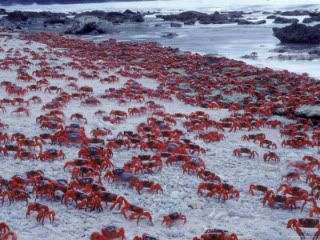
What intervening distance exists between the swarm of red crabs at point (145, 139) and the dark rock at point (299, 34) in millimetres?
18167

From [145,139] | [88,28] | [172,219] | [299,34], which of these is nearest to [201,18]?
[88,28]

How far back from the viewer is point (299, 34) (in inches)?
1540

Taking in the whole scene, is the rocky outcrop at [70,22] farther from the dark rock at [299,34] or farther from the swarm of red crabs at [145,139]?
the swarm of red crabs at [145,139]

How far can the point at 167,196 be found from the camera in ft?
25.4

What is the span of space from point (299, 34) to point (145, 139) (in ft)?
104

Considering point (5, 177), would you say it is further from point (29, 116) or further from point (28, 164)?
point (29, 116)

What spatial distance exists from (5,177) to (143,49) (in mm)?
24962

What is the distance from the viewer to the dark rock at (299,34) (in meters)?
38.7

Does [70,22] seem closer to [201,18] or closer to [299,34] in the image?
[201,18]

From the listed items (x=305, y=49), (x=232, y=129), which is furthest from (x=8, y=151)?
(x=305, y=49)

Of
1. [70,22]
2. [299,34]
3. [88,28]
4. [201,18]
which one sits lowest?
[299,34]

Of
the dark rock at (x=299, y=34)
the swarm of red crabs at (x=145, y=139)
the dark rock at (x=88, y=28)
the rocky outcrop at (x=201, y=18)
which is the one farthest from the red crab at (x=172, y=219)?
the rocky outcrop at (x=201, y=18)

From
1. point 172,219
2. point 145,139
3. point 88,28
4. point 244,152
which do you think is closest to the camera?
point 172,219

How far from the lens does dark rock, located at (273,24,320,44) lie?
38656 millimetres
